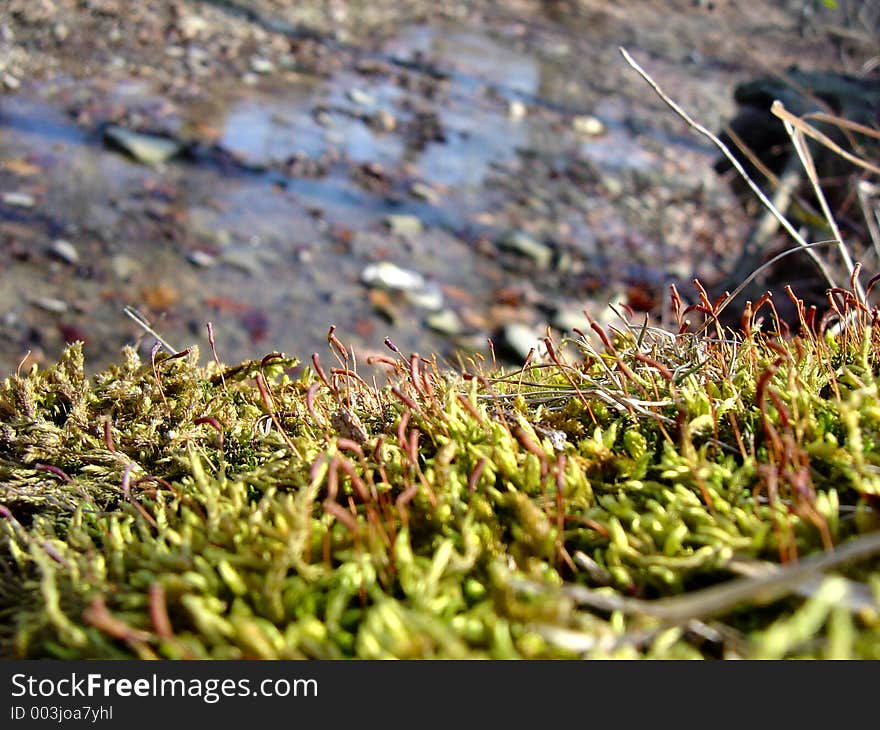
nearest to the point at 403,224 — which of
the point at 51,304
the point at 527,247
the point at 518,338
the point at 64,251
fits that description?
the point at 527,247

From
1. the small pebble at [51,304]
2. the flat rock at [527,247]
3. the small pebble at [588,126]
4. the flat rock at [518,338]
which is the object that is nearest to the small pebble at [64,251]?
the small pebble at [51,304]

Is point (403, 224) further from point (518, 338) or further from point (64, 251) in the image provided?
point (64, 251)

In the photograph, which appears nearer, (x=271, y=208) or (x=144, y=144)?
(x=271, y=208)

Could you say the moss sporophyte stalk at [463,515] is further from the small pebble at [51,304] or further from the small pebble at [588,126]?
the small pebble at [588,126]

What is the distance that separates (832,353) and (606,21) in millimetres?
13890

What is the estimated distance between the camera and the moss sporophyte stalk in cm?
88

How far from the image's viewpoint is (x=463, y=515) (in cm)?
113

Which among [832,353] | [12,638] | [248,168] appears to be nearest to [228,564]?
[12,638]

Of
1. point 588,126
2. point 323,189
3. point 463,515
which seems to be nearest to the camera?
Answer: point 463,515

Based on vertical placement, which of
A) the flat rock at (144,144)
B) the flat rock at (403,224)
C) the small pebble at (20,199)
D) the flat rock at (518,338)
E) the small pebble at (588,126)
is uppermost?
the small pebble at (588,126)

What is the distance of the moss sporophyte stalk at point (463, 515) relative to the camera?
2.90 ft

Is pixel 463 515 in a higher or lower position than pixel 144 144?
higher

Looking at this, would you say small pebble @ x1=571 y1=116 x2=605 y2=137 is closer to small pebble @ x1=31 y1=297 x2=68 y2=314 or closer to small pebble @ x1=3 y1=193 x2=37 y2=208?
small pebble @ x1=3 y1=193 x2=37 y2=208

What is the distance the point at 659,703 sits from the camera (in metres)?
0.85
